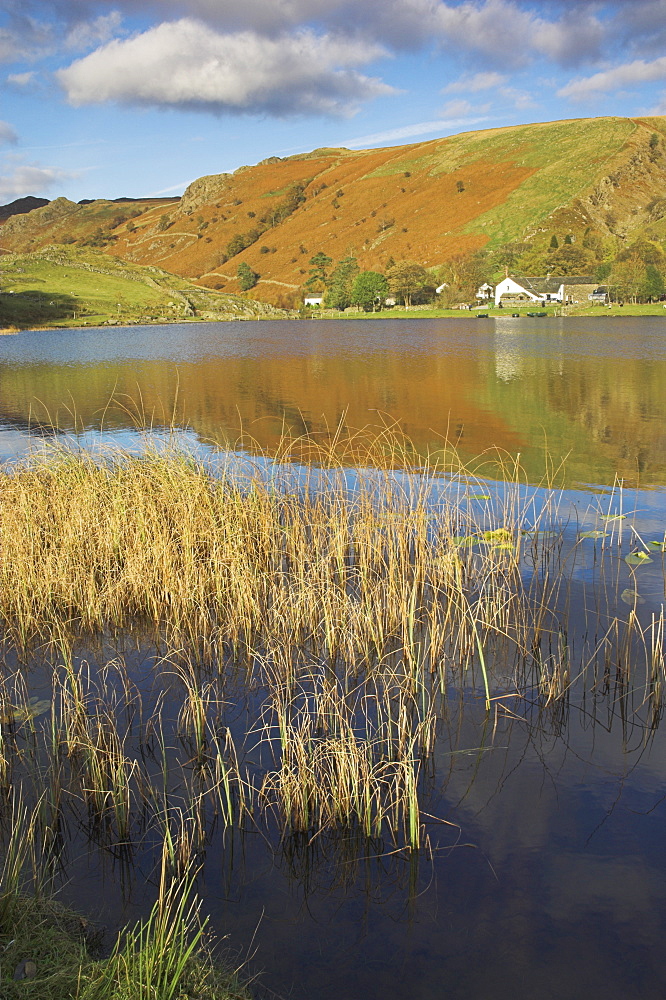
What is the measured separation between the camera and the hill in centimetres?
7225

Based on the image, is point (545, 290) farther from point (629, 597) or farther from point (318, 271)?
point (629, 597)

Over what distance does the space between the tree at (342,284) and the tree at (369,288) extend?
3.82 meters

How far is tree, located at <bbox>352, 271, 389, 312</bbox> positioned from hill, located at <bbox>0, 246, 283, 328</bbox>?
13684mm

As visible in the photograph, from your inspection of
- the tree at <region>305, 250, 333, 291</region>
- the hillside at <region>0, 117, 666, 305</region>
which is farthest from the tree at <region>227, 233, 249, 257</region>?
the tree at <region>305, 250, 333, 291</region>

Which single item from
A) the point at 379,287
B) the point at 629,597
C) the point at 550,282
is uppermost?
the point at 379,287

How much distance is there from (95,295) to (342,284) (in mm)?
47942

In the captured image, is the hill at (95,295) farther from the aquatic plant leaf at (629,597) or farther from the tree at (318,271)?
the aquatic plant leaf at (629,597)

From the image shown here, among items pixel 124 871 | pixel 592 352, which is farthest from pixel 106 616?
pixel 592 352

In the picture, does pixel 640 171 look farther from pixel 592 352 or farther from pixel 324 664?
pixel 324 664

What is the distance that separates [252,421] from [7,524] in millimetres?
11936

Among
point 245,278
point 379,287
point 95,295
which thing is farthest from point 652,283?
point 245,278

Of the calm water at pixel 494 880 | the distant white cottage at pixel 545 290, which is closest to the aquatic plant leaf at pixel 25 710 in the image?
the calm water at pixel 494 880

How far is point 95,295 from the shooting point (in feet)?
269

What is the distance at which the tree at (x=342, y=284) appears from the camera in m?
115
